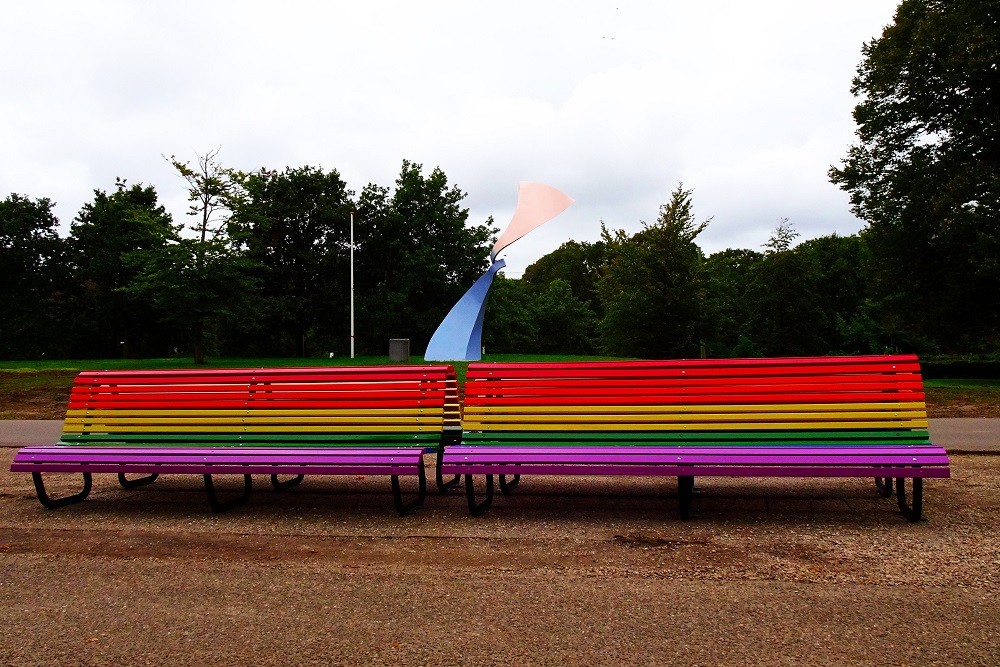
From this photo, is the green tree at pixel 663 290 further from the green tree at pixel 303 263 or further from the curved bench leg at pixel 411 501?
the curved bench leg at pixel 411 501

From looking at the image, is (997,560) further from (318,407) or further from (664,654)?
(318,407)

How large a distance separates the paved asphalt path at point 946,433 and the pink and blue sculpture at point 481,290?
827 cm

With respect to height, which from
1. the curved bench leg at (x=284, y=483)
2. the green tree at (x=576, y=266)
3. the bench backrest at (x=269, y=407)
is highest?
the green tree at (x=576, y=266)

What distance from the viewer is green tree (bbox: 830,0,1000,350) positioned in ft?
71.6

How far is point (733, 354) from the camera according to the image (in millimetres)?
43250

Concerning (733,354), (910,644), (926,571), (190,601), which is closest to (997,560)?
(926,571)

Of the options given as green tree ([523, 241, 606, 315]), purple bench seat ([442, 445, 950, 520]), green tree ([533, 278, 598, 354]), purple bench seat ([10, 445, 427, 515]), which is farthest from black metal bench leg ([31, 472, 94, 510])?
green tree ([523, 241, 606, 315])

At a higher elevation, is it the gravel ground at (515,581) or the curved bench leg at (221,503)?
the curved bench leg at (221,503)

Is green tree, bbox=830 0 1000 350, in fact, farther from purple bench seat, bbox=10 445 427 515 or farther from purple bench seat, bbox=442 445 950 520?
purple bench seat, bbox=10 445 427 515

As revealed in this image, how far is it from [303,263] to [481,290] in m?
26.0

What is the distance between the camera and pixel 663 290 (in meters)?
30.5

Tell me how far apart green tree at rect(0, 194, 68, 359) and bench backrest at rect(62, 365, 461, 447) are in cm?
4454

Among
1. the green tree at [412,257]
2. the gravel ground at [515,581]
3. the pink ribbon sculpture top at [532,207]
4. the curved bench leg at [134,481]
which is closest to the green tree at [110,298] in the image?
the green tree at [412,257]

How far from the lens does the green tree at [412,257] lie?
39906mm
